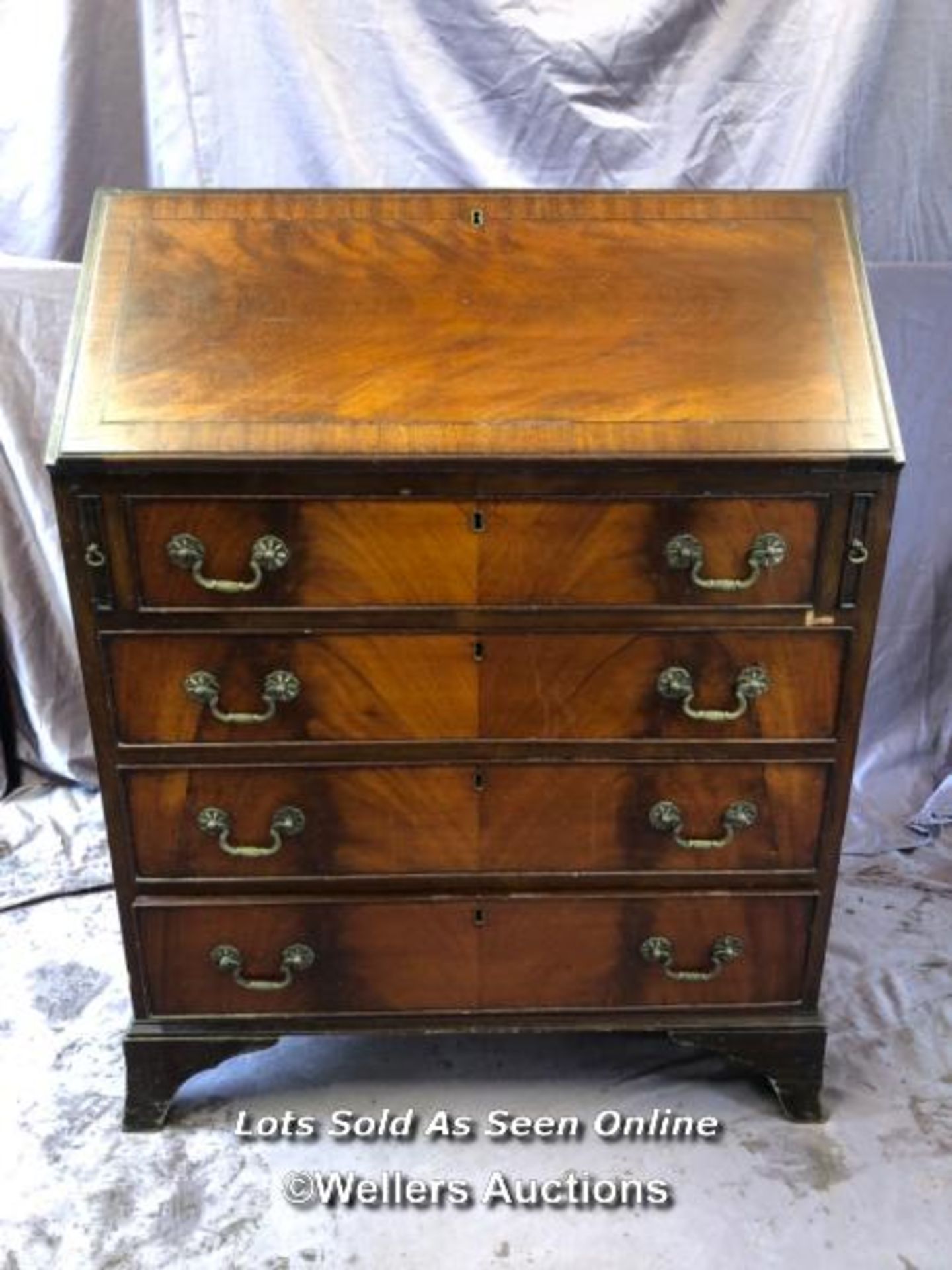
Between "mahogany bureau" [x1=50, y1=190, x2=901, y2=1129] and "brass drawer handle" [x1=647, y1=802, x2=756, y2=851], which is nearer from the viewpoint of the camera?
"mahogany bureau" [x1=50, y1=190, x2=901, y2=1129]

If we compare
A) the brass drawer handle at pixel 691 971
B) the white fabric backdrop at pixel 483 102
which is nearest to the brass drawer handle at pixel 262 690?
the brass drawer handle at pixel 691 971

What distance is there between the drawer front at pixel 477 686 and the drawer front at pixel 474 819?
0.06m

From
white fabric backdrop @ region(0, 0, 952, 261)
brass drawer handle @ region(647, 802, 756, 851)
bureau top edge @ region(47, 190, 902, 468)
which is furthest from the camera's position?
white fabric backdrop @ region(0, 0, 952, 261)

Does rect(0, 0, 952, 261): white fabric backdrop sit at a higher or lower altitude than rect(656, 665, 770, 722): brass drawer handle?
higher

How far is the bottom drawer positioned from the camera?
64.3 inches

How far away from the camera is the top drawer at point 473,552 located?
4.55ft

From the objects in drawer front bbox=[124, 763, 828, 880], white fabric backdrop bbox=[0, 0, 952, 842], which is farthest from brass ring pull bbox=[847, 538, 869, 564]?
white fabric backdrop bbox=[0, 0, 952, 842]

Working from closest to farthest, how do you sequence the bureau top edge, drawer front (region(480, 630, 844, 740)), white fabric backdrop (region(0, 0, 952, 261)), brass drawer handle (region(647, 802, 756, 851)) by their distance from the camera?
the bureau top edge < drawer front (region(480, 630, 844, 740)) < brass drawer handle (region(647, 802, 756, 851)) < white fabric backdrop (region(0, 0, 952, 261))

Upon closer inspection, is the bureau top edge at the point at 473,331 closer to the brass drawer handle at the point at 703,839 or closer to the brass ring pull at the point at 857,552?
the brass ring pull at the point at 857,552

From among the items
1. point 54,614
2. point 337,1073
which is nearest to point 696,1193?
point 337,1073

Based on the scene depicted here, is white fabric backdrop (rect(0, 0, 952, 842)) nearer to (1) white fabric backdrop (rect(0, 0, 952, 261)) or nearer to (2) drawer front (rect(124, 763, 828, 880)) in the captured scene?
(1) white fabric backdrop (rect(0, 0, 952, 261))

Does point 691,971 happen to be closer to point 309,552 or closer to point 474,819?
point 474,819

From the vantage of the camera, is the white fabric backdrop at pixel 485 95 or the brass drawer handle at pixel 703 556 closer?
the brass drawer handle at pixel 703 556

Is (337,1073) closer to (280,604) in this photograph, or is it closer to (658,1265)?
(658,1265)
